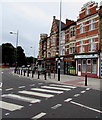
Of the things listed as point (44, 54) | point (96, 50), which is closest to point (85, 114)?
point (96, 50)

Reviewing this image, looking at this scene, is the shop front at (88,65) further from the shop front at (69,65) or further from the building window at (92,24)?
the building window at (92,24)

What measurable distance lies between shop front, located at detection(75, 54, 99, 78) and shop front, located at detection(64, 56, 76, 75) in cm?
103

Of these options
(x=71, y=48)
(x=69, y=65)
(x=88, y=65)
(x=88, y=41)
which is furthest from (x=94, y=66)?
(x=71, y=48)

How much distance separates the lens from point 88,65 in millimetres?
21688

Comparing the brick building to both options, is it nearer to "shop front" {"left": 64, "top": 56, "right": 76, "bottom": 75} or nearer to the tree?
"shop front" {"left": 64, "top": 56, "right": 76, "bottom": 75}

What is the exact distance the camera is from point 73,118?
192 inches

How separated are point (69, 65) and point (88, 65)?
16.0ft

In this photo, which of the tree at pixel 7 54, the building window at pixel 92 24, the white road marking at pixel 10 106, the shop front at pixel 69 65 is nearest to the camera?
the white road marking at pixel 10 106

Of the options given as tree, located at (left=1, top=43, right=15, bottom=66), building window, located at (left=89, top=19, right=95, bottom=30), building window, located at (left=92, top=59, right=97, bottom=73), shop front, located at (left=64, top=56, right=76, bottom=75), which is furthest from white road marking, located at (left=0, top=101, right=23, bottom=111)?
tree, located at (left=1, top=43, right=15, bottom=66)

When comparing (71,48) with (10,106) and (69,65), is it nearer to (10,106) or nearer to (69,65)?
(69,65)

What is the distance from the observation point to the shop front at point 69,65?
80.8ft

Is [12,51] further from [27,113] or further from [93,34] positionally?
[27,113]

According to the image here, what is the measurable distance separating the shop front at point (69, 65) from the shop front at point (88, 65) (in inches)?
40.7

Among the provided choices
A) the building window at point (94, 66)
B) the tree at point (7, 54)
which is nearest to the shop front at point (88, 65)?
the building window at point (94, 66)
